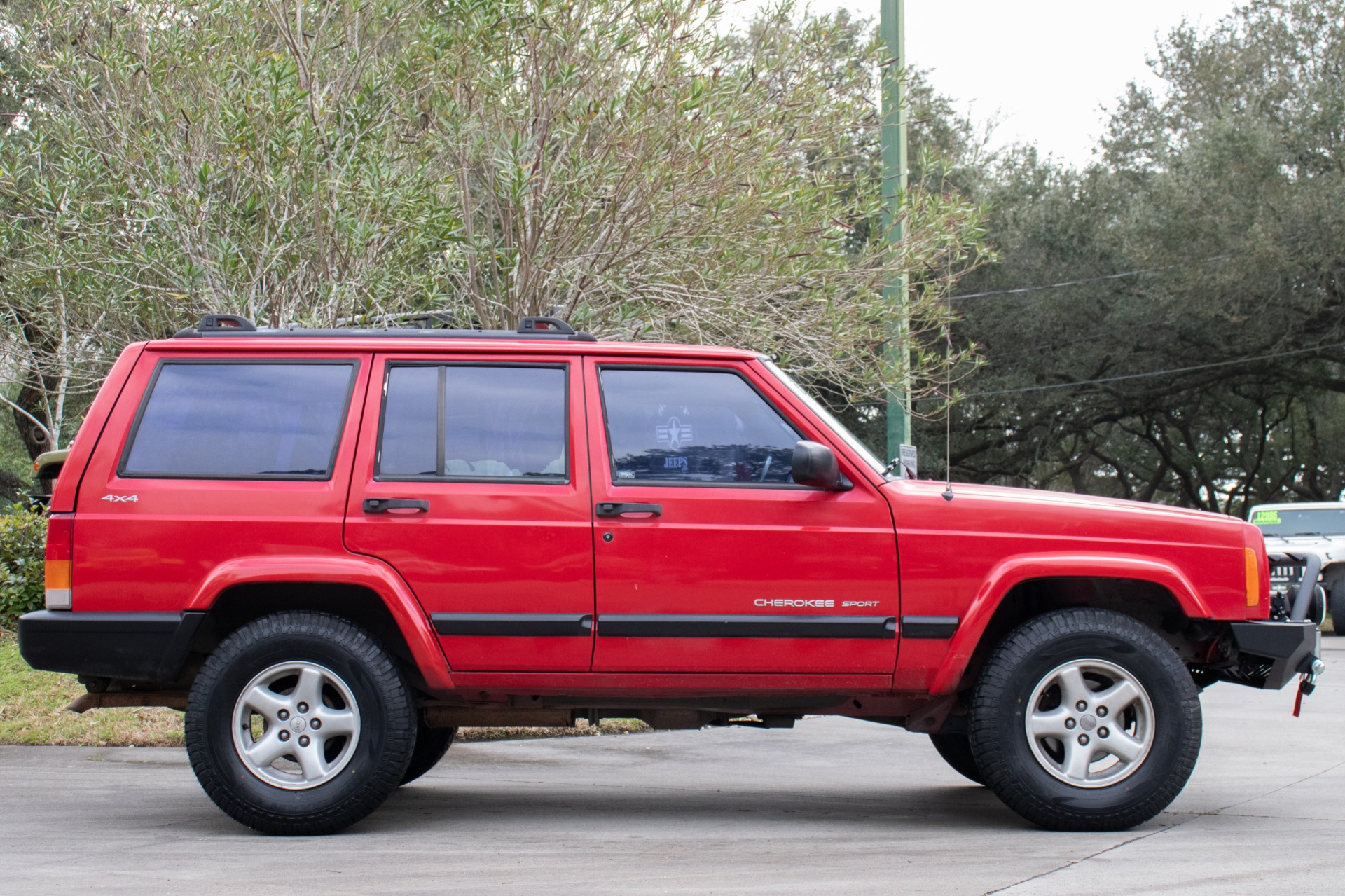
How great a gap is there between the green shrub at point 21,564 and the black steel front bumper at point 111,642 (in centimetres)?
588

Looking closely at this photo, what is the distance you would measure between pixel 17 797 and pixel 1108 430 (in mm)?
35425

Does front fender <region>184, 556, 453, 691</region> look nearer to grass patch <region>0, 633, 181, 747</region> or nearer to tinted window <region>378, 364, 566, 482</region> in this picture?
tinted window <region>378, 364, 566, 482</region>

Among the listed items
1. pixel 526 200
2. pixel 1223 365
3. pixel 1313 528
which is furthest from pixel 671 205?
pixel 1223 365

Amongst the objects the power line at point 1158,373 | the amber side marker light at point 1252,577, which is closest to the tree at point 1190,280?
the power line at point 1158,373

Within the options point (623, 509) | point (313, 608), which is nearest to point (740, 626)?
point (623, 509)

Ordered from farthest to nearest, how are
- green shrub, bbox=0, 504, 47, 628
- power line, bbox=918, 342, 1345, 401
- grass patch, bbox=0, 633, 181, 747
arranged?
power line, bbox=918, 342, 1345, 401
green shrub, bbox=0, 504, 47, 628
grass patch, bbox=0, 633, 181, 747

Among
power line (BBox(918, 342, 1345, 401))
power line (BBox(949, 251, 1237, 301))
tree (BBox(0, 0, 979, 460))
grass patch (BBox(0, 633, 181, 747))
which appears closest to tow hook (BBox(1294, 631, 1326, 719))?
tree (BBox(0, 0, 979, 460))

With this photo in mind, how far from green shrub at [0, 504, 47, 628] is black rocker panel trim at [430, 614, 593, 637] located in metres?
Answer: 6.64

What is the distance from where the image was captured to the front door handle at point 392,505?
561 centimetres

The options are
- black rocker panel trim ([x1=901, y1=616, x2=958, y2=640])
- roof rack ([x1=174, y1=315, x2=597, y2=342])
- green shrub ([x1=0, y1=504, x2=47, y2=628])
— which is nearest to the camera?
Answer: black rocker panel trim ([x1=901, y1=616, x2=958, y2=640])

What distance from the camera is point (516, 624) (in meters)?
5.55

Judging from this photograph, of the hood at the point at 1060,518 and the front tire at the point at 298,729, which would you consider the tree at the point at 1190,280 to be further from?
the front tire at the point at 298,729

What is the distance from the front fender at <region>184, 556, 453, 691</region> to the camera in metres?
5.52

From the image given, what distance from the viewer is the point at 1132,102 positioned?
31.2m
